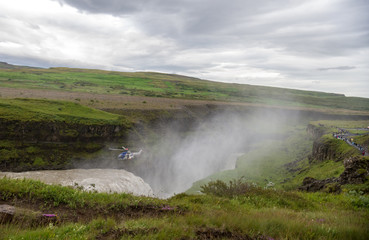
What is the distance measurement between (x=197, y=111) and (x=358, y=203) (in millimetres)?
75616

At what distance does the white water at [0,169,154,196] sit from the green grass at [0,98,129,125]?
11741 millimetres

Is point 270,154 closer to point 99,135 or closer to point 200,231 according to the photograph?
point 99,135

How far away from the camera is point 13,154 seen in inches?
1297

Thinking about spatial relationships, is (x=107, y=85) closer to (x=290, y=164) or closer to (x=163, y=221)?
(x=290, y=164)

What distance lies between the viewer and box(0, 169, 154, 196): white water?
28.4 m

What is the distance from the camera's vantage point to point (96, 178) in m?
31.8

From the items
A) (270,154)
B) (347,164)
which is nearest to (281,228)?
(347,164)

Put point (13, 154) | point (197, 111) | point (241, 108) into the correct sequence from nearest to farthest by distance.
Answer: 1. point (13, 154)
2. point (197, 111)
3. point (241, 108)

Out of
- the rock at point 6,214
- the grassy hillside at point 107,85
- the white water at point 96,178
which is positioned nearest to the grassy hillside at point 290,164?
the white water at point 96,178

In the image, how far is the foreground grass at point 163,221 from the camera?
6.18 m

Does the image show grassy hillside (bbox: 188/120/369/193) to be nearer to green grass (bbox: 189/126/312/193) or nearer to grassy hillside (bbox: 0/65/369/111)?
green grass (bbox: 189/126/312/193)

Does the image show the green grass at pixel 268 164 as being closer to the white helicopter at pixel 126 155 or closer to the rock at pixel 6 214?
the white helicopter at pixel 126 155

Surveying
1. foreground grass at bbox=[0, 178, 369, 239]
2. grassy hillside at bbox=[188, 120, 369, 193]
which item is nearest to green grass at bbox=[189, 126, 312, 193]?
grassy hillside at bbox=[188, 120, 369, 193]

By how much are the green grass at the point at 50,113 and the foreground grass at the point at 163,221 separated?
3521 centimetres
